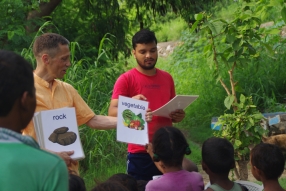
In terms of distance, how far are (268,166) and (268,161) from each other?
1.7 inches

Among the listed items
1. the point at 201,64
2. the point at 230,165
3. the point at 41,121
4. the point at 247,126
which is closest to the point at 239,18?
the point at 247,126

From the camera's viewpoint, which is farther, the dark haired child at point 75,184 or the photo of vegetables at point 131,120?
the photo of vegetables at point 131,120

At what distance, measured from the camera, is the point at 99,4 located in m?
10.2

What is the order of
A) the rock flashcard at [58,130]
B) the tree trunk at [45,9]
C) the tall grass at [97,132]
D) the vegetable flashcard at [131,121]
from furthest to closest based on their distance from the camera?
the tree trunk at [45,9], the tall grass at [97,132], the vegetable flashcard at [131,121], the rock flashcard at [58,130]

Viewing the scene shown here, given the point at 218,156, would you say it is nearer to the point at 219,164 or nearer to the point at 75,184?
the point at 219,164

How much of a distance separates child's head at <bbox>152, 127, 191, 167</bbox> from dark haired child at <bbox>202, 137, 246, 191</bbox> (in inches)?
7.2

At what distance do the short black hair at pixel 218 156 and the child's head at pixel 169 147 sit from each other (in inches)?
6.9

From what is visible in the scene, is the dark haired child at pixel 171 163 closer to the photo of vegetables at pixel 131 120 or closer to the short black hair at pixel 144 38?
the photo of vegetables at pixel 131 120

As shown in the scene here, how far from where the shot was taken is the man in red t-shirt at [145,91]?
4559 mm

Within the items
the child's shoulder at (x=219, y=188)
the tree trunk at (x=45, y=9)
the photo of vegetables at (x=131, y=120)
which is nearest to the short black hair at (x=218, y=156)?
the child's shoulder at (x=219, y=188)

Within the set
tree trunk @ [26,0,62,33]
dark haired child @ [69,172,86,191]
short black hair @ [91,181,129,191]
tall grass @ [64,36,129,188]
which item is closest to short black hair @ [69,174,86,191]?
dark haired child @ [69,172,86,191]

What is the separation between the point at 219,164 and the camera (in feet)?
12.5

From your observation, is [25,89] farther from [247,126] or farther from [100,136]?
[100,136]

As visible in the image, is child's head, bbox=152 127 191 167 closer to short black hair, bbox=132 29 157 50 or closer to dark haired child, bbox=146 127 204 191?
dark haired child, bbox=146 127 204 191
